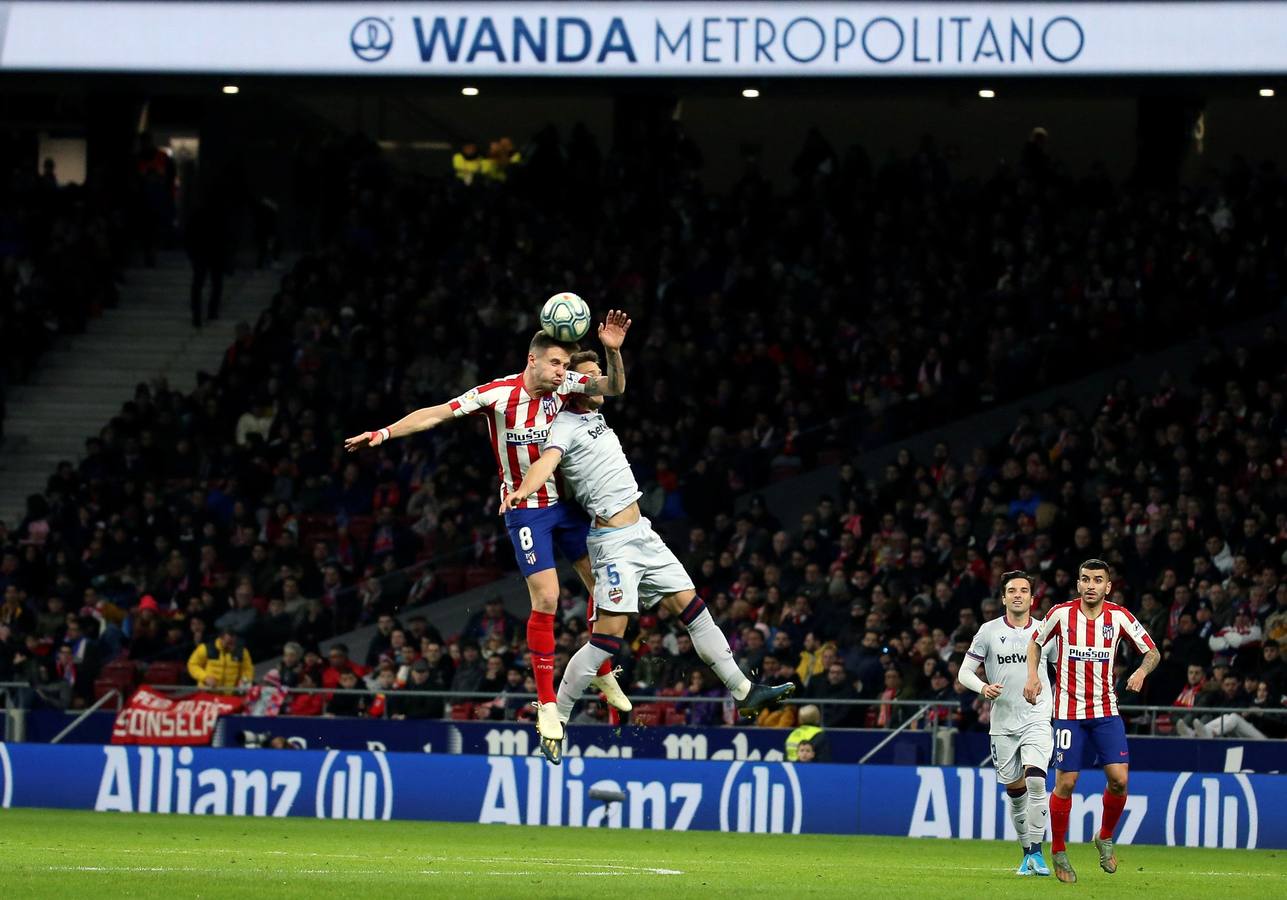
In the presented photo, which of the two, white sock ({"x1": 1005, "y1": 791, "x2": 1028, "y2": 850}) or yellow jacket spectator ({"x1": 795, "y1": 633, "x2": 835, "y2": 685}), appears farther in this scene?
yellow jacket spectator ({"x1": 795, "y1": 633, "x2": 835, "y2": 685})

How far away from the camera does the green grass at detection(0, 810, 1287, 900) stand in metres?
12.9

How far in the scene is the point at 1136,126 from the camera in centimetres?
3200

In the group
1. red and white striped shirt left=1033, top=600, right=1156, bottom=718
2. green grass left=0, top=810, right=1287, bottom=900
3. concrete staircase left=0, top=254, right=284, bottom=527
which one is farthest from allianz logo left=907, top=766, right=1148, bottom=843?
concrete staircase left=0, top=254, right=284, bottom=527

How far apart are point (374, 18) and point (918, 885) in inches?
507

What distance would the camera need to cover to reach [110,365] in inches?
1309

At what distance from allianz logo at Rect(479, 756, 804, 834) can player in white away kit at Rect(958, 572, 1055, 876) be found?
15.2 feet

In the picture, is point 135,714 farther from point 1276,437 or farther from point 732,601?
point 1276,437

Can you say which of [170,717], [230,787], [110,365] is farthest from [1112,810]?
[110,365]

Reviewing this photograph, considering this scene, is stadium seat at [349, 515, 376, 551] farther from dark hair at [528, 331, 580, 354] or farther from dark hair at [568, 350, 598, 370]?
dark hair at [528, 331, 580, 354]

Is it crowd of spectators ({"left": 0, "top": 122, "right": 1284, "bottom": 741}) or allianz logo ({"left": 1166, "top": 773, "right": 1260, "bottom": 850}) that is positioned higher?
crowd of spectators ({"left": 0, "top": 122, "right": 1284, "bottom": 741})

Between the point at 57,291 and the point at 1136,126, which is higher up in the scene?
the point at 1136,126

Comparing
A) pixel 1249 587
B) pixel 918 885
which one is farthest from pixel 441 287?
pixel 918 885

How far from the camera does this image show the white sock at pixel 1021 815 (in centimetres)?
1600

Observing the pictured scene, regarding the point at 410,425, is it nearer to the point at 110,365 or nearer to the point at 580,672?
the point at 580,672
